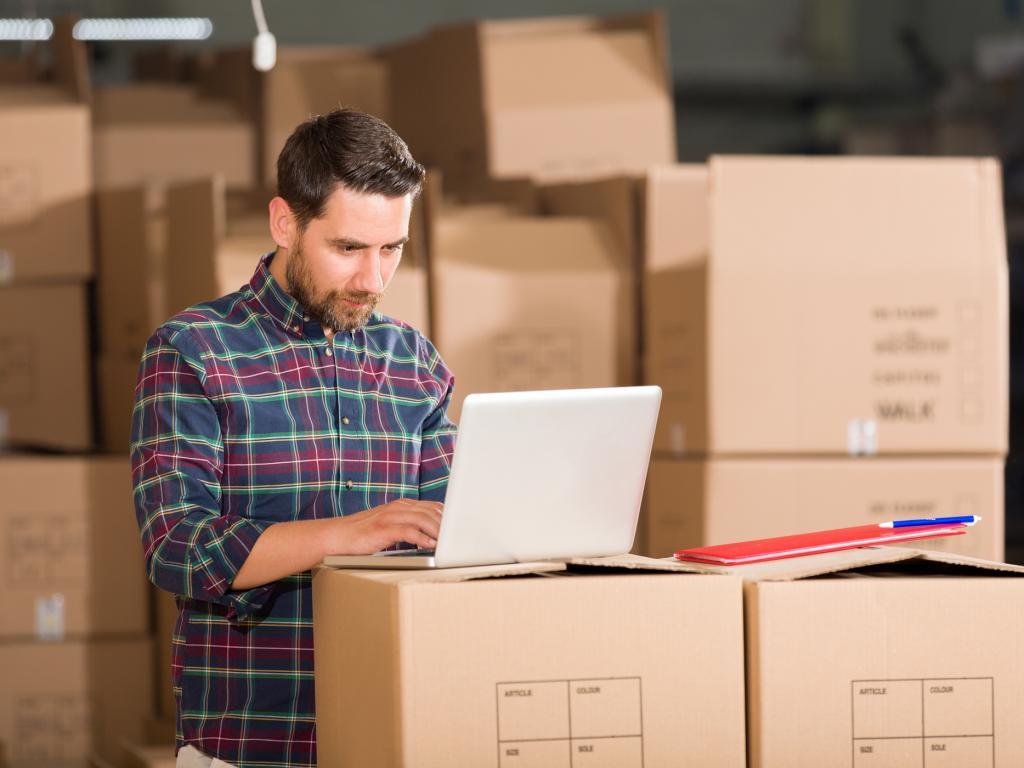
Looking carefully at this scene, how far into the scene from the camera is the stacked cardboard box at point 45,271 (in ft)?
9.84

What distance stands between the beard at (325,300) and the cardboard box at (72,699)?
66.2 inches

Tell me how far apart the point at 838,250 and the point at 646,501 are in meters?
0.59

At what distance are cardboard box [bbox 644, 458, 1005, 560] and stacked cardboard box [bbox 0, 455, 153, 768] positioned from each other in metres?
1.18

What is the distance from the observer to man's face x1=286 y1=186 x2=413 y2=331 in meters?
1.46

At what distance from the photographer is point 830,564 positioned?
1211 mm

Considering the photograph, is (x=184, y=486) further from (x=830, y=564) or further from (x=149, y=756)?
(x=149, y=756)

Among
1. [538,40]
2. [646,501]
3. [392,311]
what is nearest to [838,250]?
[646,501]

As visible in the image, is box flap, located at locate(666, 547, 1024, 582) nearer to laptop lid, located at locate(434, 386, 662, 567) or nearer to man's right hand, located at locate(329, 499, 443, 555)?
laptop lid, located at locate(434, 386, 662, 567)

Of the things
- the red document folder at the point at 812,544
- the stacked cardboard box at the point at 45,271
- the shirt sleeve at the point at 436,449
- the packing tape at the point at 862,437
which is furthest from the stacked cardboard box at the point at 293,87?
the red document folder at the point at 812,544

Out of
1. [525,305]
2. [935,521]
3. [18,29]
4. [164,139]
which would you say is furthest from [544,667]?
[18,29]

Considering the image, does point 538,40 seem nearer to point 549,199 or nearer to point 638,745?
point 549,199

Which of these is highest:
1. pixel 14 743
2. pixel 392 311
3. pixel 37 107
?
pixel 37 107

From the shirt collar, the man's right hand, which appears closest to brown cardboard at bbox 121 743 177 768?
the shirt collar

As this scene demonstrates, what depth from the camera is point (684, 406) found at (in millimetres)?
2520
